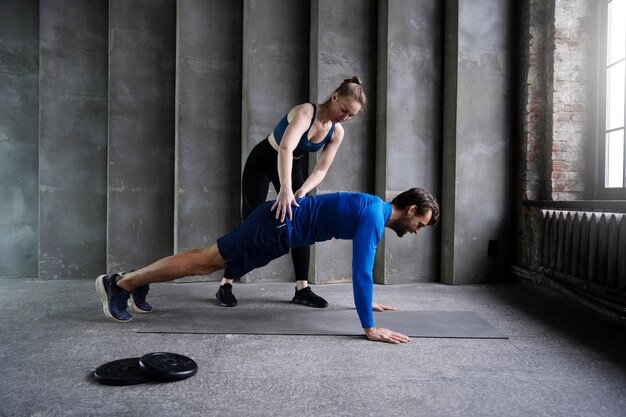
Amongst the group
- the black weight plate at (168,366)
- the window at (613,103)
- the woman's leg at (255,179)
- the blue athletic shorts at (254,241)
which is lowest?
the black weight plate at (168,366)

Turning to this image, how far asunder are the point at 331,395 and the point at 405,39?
325 centimetres

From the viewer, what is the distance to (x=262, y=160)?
10.2 ft

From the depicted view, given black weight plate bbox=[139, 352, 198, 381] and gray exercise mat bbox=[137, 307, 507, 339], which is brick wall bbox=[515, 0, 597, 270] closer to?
gray exercise mat bbox=[137, 307, 507, 339]

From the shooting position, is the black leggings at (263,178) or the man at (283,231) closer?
the man at (283,231)

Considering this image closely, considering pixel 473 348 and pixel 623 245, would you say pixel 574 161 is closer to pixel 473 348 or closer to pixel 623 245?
pixel 623 245

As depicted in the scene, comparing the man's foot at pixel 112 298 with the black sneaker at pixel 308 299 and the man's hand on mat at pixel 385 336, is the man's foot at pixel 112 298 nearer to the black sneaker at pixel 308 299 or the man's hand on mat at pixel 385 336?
the black sneaker at pixel 308 299

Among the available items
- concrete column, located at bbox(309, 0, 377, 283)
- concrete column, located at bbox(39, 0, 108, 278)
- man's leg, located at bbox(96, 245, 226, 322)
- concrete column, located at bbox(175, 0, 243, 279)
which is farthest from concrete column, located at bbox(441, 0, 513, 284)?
concrete column, located at bbox(39, 0, 108, 278)

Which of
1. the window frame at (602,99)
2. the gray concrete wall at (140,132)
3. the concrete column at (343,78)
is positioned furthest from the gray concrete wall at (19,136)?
the window frame at (602,99)

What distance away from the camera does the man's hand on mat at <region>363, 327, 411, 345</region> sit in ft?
7.24

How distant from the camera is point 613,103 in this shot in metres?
3.35

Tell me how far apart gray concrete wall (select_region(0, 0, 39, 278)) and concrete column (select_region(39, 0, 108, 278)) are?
21 centimetres

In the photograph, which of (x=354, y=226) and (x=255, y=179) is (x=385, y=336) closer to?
(x=354, y=226)

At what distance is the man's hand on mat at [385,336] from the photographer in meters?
2.21

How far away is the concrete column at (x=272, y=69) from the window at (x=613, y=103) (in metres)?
2.32
